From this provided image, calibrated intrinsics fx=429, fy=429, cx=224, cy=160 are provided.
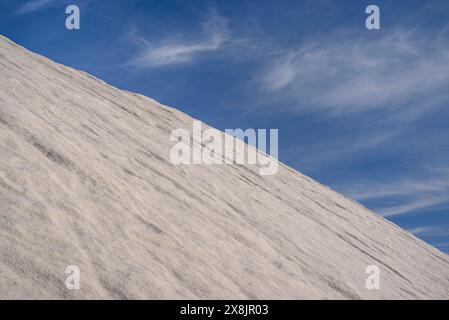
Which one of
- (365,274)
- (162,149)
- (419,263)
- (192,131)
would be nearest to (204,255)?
(365,274)

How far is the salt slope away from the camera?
10.4 feet

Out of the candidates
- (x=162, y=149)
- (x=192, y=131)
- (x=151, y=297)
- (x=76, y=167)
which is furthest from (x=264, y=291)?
(x=192, y=131)

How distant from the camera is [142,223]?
13.1 ft

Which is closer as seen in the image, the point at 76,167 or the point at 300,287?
the point at 300,287

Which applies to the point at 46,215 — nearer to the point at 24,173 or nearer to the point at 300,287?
the point at 24,173

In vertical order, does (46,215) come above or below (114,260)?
above

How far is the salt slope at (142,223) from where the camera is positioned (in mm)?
3164

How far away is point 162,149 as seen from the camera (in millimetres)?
6480

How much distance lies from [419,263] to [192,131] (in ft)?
16.5

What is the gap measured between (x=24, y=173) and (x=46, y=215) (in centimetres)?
68

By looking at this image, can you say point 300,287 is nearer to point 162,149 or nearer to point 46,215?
point 46,215

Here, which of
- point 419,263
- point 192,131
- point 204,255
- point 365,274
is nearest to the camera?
point 204,255
